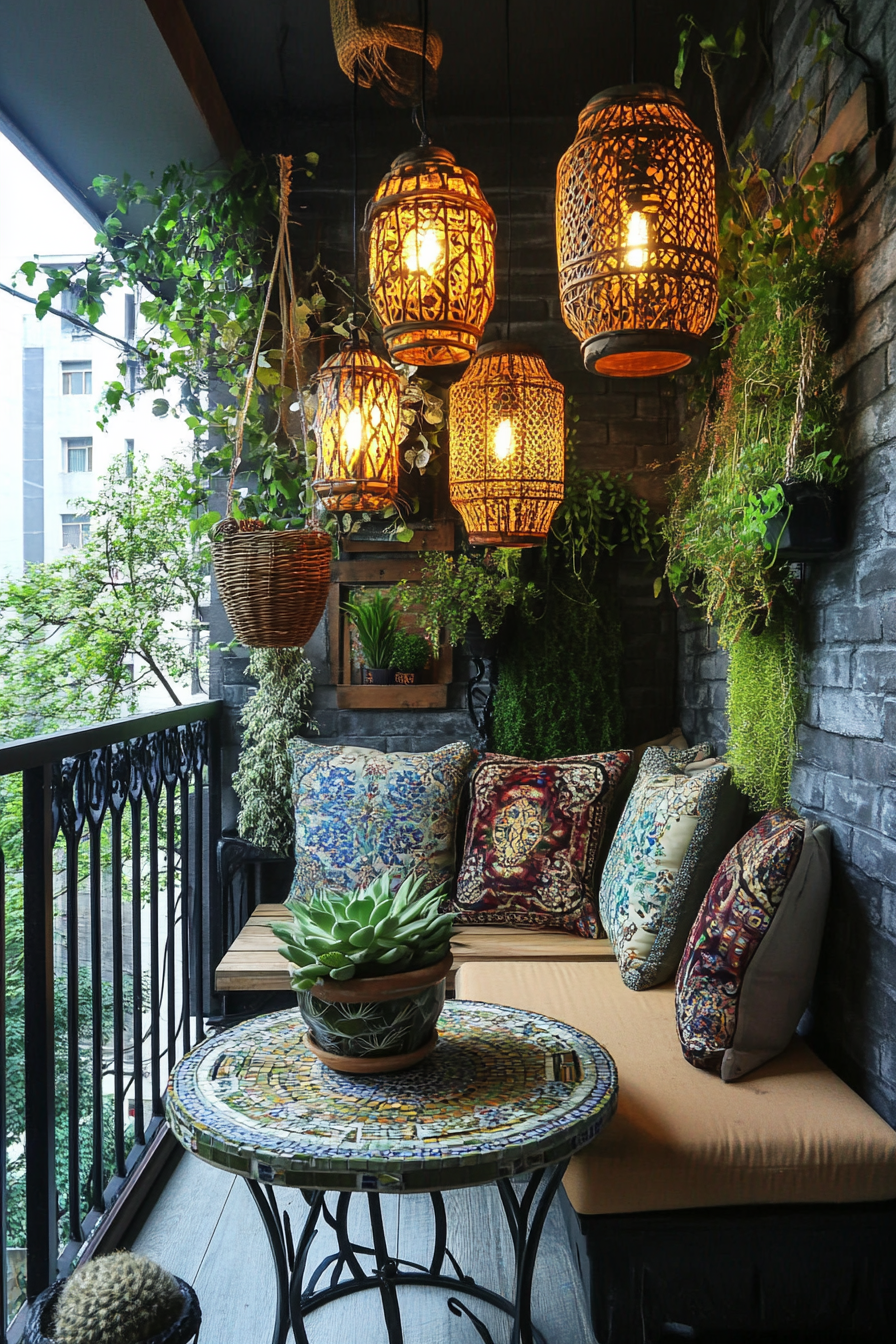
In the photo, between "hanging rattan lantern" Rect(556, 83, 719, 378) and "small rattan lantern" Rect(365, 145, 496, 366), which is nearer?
"hanging rattan lantern" Rect(556, 83, 719, 378)

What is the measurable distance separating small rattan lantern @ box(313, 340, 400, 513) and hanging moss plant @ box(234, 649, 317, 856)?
→ 1.03 meters

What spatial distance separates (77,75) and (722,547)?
205cm

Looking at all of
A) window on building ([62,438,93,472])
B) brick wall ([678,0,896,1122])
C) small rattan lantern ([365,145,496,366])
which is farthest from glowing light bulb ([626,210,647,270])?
window on building ([62,438,93,472])

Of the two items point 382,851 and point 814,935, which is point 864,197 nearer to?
point 814,935

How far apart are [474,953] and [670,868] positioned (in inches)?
24.4

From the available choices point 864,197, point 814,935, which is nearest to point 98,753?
point 814,935

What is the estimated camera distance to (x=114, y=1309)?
121cm

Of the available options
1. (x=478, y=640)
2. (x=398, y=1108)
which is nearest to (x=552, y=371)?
(x=478, y=640)

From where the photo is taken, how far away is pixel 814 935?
5.45ft

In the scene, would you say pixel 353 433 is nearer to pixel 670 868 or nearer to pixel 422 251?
pixel 422 251

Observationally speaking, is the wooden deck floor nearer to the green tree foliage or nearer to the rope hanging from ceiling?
the rope hanging from ceiling

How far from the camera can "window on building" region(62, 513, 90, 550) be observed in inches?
203

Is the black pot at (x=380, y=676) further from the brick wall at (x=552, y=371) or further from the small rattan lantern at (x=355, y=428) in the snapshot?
the small rattan lantern at (x=355, y=428)

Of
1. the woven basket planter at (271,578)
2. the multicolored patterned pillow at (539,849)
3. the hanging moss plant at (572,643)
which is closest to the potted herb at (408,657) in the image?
the hanging moss plant at (572,643)
